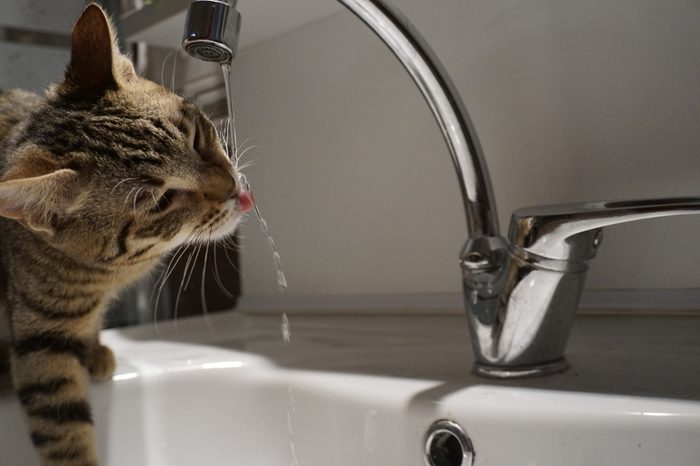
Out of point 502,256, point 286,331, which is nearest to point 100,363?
point 286,331

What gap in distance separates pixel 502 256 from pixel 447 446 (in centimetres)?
17

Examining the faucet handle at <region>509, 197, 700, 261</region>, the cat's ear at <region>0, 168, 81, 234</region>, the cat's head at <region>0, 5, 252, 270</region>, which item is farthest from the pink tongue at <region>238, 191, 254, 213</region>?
the faucet handle at <region>509, 197, 700, 261</region>

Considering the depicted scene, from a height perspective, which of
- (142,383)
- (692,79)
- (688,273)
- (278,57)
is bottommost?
(142,383)

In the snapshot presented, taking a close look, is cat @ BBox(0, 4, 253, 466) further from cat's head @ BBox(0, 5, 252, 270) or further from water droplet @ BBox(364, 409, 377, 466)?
water droplet @ BBox(364, 409, 377, 466)

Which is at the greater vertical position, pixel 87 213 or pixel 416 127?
pixel 416 127

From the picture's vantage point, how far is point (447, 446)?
1.78ft

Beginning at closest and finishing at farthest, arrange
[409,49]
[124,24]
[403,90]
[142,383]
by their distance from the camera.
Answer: [409,49] < [142,383] < [403,90] < [124,24]

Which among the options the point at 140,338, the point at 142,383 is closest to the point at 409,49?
the point at 142,383

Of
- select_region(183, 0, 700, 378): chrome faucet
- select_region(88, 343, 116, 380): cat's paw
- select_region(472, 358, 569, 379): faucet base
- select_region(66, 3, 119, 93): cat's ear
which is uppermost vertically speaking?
select_region(66, 3, 119, 93): cat's ear

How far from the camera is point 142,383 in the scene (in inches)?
27.6

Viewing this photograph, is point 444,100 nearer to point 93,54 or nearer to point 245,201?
point 245,201

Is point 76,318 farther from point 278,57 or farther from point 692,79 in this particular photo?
point 692,79

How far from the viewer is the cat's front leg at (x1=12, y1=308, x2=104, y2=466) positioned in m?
0.60

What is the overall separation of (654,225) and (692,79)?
0.15 metres
